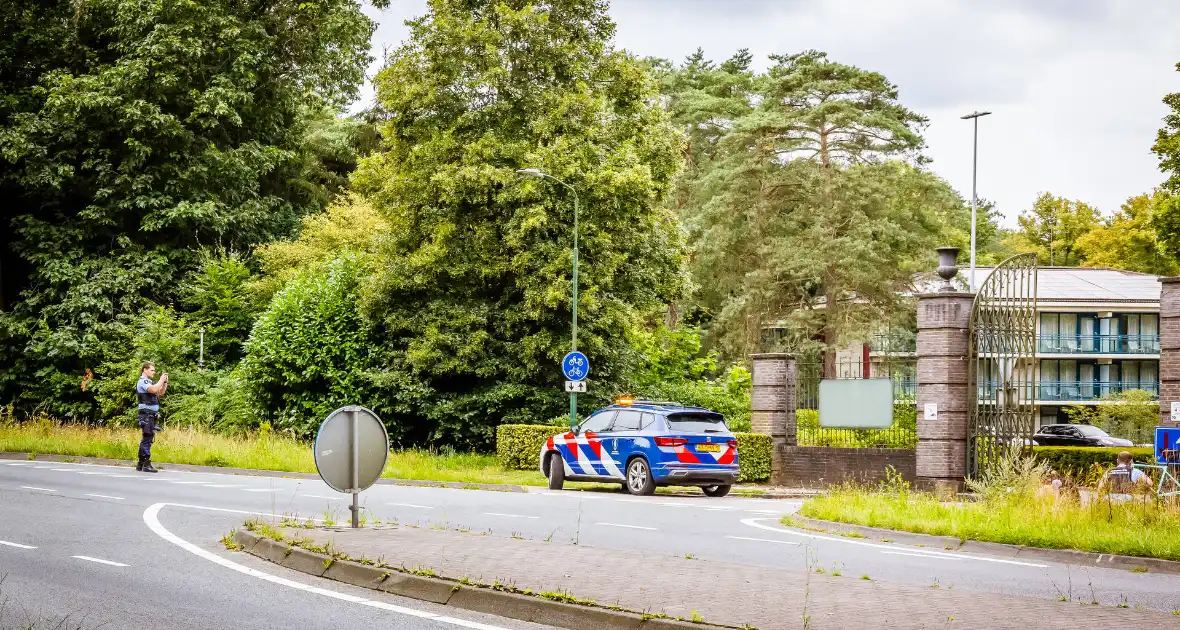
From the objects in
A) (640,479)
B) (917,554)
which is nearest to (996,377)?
(640,479)

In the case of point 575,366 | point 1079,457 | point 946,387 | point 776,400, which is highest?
point 575,366

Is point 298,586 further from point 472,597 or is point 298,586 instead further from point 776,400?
point 776,400

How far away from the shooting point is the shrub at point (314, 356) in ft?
104

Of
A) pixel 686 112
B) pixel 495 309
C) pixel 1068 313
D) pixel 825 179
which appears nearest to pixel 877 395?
pixel 495 309

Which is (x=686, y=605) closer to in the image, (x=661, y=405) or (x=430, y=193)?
(x=661, y=405)

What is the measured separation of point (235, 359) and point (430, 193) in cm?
1270

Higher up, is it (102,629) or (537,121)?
A: (537,121)

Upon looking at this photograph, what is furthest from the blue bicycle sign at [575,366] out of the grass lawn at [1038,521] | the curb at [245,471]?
the grass lawn at [1038,521]

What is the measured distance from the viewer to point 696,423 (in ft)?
69.8

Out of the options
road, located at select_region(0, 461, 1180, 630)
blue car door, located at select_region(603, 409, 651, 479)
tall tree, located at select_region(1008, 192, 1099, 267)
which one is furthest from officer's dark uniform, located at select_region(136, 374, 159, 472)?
tall tree, located at select_region(1008, 192, 1099, 267)

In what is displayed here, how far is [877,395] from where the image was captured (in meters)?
23.6

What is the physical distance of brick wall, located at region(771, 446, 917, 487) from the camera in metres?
23.1

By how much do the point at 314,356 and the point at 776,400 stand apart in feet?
42.4

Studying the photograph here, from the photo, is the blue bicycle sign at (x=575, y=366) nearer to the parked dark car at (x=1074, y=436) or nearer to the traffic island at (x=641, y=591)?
the traffic island at (x=641, y=591)
